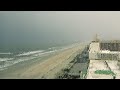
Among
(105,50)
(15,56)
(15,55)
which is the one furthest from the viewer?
(15,55)

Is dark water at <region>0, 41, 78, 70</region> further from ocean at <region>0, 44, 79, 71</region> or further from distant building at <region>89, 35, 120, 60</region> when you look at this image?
distant building at <region>89, 35, 120, 60</region>

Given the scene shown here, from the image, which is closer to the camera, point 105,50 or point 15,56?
point 105,50

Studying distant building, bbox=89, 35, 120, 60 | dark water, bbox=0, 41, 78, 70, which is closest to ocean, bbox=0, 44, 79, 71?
dark water, bbox=0, 41, 78, 70

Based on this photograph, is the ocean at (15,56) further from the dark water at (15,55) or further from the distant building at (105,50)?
the distant building at (105,50)

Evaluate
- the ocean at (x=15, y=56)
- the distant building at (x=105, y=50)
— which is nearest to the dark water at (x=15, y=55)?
the ocean at (x=15, y=56)

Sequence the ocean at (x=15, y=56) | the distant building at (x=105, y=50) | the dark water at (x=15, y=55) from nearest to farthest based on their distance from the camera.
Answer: the distant building at (x=105, y=50)
the ocean at (x=15, y=56)
the dark water at (x=15, y=55)

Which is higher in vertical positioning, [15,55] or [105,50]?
[105,50]

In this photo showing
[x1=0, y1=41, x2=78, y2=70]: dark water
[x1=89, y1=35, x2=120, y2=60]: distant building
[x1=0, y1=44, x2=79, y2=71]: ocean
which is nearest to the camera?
[x1=89, y1=35, x2=120, y2=60]: distant building

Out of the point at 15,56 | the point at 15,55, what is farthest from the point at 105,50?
the point at 15,55

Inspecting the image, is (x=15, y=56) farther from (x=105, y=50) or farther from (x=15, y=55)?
(x=105, y=50)

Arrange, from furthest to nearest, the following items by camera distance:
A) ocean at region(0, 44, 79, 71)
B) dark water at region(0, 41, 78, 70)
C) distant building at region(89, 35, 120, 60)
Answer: dark water at region(0, 41, 78, 70)
ocean at region(0, 44, 79, 71)
distant building at region(89, 35, 120, 60)
